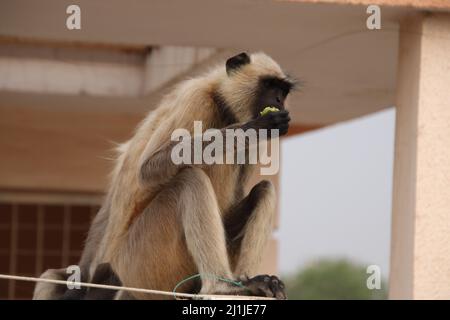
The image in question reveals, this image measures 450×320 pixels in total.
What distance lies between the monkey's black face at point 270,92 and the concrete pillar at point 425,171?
105 cm

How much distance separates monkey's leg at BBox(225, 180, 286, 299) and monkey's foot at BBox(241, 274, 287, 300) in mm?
226

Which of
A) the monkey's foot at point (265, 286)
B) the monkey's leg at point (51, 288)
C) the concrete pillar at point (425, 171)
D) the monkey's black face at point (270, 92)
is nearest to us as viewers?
the monkey's foot at point (265, 286)

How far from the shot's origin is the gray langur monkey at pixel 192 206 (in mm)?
6707

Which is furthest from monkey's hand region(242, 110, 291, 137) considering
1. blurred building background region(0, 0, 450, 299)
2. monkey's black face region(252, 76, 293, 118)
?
blurred building background region(0, 0, 450, 299)

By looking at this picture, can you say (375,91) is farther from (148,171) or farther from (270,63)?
(148,171)

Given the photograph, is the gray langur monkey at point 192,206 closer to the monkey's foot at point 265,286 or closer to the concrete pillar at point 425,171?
the monkey's foot at point 265,286

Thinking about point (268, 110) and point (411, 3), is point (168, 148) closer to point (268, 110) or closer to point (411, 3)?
point (268, 110)

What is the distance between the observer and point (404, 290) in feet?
25.6

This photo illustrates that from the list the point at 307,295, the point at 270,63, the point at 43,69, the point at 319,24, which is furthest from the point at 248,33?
the point at 307,295

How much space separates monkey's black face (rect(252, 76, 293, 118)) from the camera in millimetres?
7273

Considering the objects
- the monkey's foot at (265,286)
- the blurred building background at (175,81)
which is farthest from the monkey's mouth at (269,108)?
the monkey's foot at (265,286)

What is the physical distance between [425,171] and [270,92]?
1221 millimetres

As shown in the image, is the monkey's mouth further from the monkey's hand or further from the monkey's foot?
the monkey's foot

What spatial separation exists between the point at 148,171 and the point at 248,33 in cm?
205
